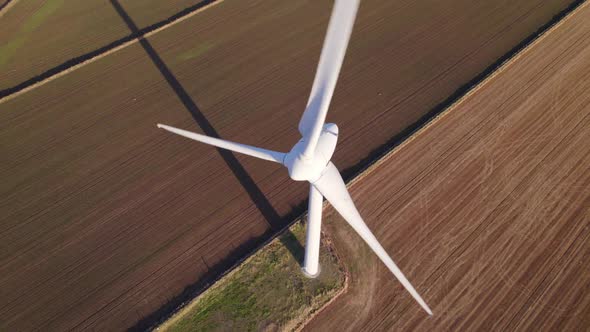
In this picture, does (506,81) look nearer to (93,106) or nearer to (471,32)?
(471,32)

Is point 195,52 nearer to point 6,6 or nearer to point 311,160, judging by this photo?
point 6,6

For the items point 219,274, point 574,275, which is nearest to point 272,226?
point 219,274

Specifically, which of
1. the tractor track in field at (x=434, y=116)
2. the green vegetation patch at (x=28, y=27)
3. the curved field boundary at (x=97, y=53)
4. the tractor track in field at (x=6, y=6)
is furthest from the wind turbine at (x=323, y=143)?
the tractor track in field at (x=6, y=6)

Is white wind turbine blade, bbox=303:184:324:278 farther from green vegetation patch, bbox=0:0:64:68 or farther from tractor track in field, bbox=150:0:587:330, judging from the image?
green vegetation patch, bbox=0:0:64:68

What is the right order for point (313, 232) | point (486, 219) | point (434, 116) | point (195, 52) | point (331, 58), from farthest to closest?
point (195, 52), point (434, 116), point (486, 219), point (313, 232), point (331, 58)

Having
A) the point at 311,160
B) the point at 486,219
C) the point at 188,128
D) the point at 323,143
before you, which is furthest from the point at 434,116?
the point at 188,128

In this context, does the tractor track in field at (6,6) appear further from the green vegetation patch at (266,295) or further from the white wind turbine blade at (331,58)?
the white wind turbine blade at (331,58)
